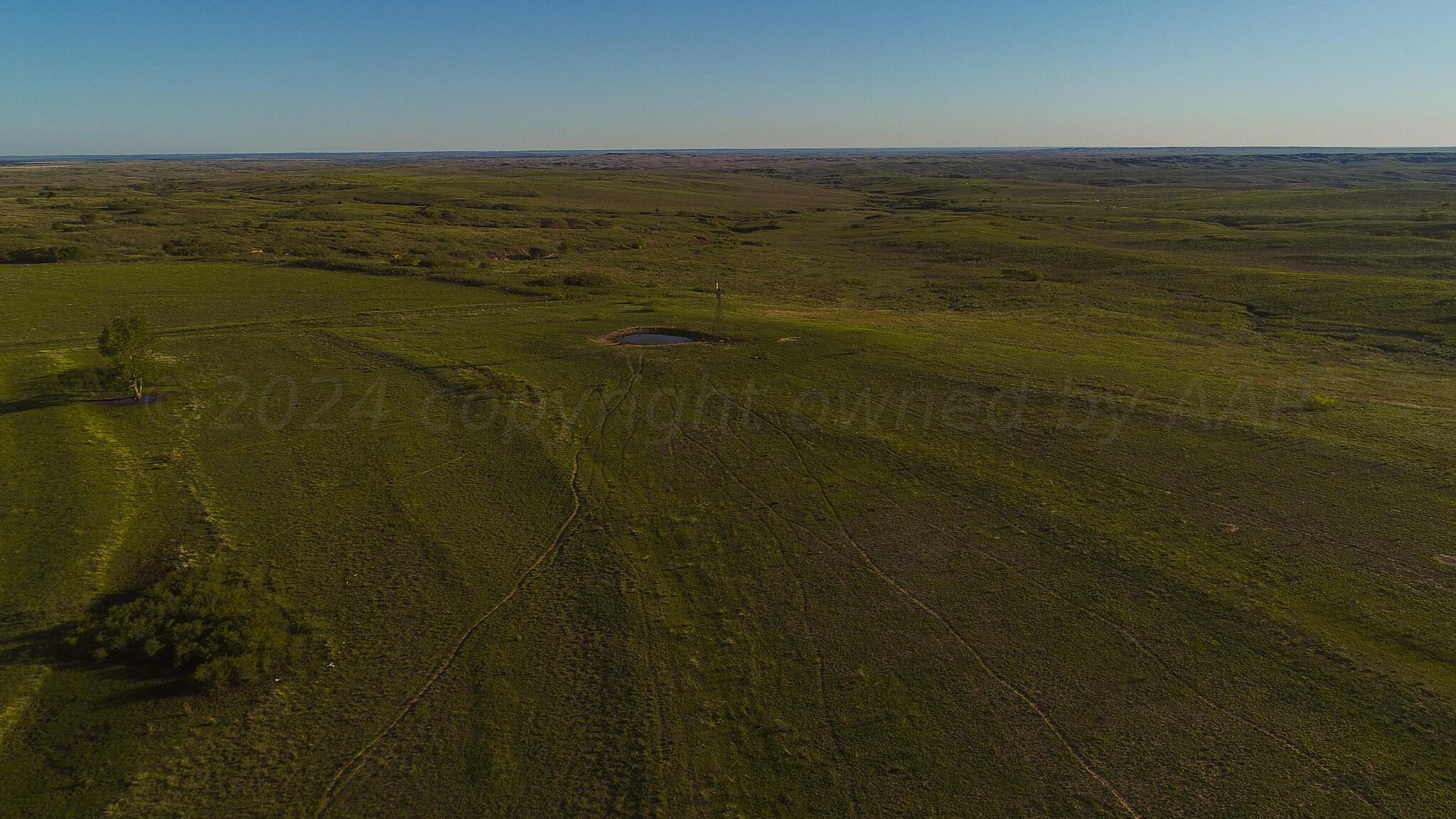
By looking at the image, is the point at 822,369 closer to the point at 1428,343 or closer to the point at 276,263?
the point at 1428,343

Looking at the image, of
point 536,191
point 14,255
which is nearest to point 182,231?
point 14,255

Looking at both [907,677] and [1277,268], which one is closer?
[907,677]

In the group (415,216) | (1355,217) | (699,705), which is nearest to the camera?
(699,705)

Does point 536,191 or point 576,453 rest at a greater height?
point 536,191

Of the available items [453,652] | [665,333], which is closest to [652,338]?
[665,333]

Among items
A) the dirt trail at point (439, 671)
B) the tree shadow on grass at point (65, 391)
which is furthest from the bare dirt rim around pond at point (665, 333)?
the tree shadow on grass at point (65, 391)

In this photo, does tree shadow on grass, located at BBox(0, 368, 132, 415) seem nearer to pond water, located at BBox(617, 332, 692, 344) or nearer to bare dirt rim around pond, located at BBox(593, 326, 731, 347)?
bare dirt rim around pond, located at BBox(593, 326, 731, 347)

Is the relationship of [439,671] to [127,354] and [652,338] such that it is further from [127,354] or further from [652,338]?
[652,338]
